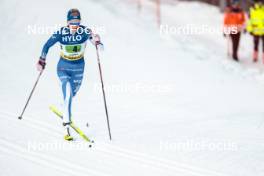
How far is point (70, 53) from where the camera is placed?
7.99 meters

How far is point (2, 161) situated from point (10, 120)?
1799 mm

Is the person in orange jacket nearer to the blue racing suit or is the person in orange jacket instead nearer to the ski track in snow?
the blue racing suit

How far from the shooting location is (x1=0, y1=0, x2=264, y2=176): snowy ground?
7137 millimetres

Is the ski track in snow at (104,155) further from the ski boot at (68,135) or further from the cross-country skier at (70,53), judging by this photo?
the cross-country skier at (70,53)

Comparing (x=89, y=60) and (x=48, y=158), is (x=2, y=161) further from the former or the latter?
(x=89, y=60)

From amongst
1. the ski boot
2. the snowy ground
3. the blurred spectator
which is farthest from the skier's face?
the blurred spectator

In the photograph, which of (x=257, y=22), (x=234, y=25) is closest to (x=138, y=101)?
(x=234, y=25)

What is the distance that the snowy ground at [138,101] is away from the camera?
7137 mm

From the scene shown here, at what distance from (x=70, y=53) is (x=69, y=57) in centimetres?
7

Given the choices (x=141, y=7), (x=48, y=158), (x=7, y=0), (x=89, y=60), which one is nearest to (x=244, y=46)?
(x=141, y=7)

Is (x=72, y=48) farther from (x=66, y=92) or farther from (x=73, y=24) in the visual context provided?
(x=66, y=92)

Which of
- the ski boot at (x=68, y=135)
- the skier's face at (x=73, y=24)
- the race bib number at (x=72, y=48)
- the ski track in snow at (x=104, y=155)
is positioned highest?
the skier's face at (x=73, y=24)

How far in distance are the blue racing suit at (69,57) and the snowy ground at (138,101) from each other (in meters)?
0.70

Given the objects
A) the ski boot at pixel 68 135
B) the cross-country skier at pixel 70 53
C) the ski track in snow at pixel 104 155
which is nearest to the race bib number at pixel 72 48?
the cross-country skier at pixel 70 53
